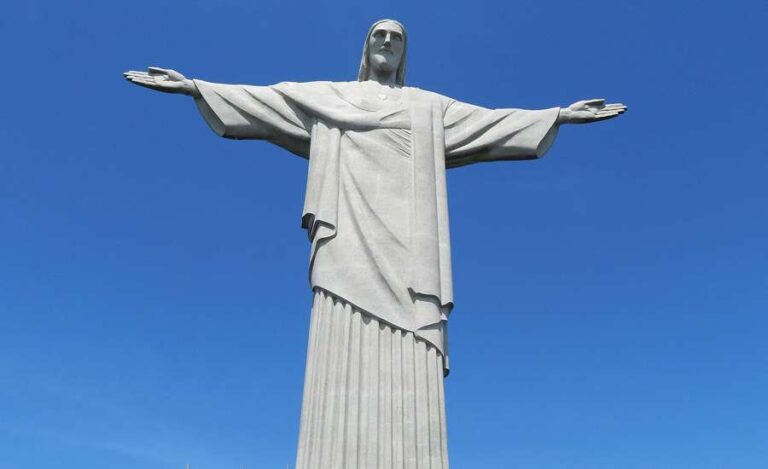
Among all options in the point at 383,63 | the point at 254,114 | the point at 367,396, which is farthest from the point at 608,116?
the point at 367,396

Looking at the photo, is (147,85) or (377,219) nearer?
(377,219)

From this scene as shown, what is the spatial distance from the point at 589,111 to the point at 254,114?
5.20 m

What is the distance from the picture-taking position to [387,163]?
1120cm

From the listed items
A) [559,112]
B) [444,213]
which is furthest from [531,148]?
[444,213]

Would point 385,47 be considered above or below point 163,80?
above

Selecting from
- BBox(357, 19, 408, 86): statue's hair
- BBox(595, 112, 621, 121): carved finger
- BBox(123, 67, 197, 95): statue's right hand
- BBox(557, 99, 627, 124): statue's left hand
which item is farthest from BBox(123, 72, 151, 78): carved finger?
BBox(595, 112, 621, 121): carved finger

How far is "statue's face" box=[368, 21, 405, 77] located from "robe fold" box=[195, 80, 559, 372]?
0.46 m

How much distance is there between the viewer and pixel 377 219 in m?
10.6

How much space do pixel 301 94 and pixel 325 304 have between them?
11.6 ft

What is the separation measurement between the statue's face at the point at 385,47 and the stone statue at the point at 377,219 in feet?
0.06

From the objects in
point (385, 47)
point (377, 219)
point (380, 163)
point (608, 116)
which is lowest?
point (377, 219)

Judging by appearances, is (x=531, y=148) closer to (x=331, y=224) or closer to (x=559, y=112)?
(x=559, y=112)

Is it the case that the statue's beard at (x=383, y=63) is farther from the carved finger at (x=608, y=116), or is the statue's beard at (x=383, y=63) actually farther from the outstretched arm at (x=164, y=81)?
the carved finger at (x=608, y=116)

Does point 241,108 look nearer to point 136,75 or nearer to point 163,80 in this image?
point 163,80
